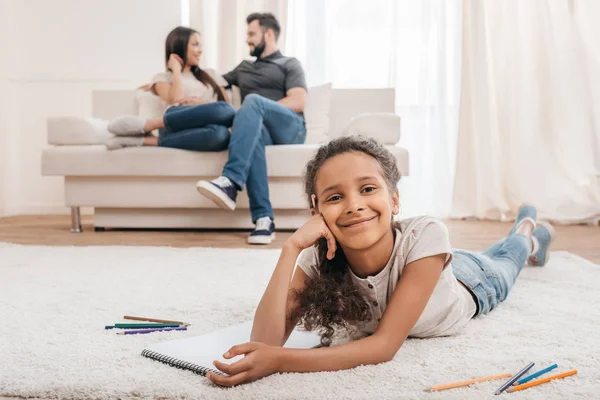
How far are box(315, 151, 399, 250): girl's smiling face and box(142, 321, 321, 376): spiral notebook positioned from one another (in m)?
0.21

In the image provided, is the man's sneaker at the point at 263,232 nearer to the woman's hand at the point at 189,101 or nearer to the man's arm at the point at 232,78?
the woman's hand at the point at 189,101

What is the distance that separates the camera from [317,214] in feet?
3.61

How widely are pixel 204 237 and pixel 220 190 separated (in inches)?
14.7

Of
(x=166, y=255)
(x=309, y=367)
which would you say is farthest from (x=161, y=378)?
(x=166, y=255)

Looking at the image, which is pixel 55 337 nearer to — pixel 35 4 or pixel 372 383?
pixel 372 383

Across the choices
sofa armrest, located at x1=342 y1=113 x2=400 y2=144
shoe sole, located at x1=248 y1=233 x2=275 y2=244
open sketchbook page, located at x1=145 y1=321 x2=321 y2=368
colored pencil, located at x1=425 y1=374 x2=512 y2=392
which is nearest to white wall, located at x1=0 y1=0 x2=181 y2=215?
sofa armrest, located at x1=342 y1=113 x2=400 y2=144

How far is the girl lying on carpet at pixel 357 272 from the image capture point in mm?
995

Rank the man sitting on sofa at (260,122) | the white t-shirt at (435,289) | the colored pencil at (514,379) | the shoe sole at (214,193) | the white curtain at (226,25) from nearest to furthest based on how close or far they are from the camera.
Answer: the colored pencil at (514,379), the white t-shirt at (435,289), the shoe sole at (214,193), the man sitting on sofa at (260,122), the white curtain at (226,25)

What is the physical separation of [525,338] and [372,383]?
0.43 meters

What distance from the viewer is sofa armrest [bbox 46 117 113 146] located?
10.3ft

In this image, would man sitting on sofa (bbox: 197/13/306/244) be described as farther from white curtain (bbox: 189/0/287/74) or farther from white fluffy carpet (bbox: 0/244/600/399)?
white curtain (bbox: 189/0/287/74)

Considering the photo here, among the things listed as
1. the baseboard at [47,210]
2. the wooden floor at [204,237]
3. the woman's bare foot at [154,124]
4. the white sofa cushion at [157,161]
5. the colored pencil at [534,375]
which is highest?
the woman's bare foot at [154,124]

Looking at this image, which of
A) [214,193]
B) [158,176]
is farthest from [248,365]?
[158,176]

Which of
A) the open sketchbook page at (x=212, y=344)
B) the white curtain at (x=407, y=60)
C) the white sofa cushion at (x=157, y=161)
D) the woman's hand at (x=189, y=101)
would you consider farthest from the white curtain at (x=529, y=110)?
the open sketchbook page at (x=212, y=344)
